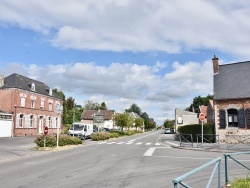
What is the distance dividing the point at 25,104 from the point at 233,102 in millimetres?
27102

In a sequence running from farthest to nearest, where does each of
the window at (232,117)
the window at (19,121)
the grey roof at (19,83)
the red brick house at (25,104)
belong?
the grey roof at (19,83)
the window at (19,121)
the red brick house at (25,104)
the window at (232,117)

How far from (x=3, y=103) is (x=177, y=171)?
106ft

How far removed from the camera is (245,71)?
103 ft

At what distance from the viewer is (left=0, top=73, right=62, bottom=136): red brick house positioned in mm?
38250

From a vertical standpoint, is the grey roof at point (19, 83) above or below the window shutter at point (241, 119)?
above

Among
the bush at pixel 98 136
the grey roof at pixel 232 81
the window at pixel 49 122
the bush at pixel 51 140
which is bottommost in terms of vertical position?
the bush at pixel 98 136

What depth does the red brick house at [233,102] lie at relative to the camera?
28.4 m

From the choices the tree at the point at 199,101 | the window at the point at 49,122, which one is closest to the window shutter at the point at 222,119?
the window at the point at 49,122

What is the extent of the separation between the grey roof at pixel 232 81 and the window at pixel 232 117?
141cm

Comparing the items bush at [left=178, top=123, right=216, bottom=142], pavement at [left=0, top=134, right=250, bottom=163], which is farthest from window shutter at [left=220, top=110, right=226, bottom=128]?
pavement at [left=0, top=134, right=250, bottom=163]

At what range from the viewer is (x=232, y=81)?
31062mm

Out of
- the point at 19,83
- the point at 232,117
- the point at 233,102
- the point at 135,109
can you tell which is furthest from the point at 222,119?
the point at 135,109

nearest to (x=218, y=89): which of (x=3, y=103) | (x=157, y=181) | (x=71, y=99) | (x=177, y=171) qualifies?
(x=177, y=171)

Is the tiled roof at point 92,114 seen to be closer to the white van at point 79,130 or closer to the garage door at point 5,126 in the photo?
the garage door at point 5,126
